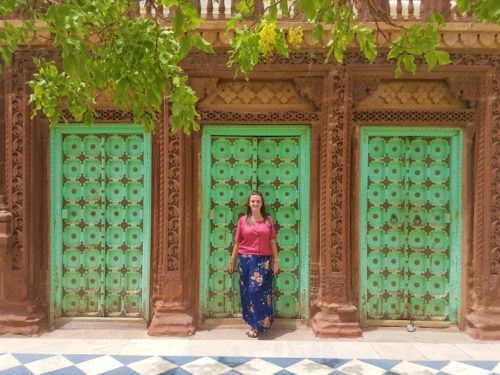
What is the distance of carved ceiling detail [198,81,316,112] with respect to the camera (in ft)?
17.6

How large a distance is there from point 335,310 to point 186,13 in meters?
3.87

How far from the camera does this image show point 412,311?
546 centimetres

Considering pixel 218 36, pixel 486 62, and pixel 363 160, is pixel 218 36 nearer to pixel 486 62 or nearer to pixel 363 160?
pixel 363 160

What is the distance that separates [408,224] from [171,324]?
315 centimetres

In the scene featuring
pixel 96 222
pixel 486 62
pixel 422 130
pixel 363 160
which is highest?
pixel 486 62

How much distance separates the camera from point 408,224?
5441 mm

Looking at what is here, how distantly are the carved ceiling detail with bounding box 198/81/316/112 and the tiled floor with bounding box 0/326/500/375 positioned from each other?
2.76 m

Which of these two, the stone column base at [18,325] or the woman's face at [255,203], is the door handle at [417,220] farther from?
the stone column base at [18,325]

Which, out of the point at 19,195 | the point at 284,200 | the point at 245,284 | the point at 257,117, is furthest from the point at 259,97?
the point at 19,195

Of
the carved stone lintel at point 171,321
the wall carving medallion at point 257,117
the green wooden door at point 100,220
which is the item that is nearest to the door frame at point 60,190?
the green wooden door at point 100,220

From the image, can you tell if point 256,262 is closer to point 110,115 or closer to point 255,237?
point 255,237

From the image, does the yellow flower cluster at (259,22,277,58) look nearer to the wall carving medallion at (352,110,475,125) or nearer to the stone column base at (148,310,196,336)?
the wall carving medallion at (352,110,475,125)

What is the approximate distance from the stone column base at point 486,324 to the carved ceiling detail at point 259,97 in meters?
3.18

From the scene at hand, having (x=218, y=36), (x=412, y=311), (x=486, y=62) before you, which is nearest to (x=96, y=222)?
(x=218, y=36)
